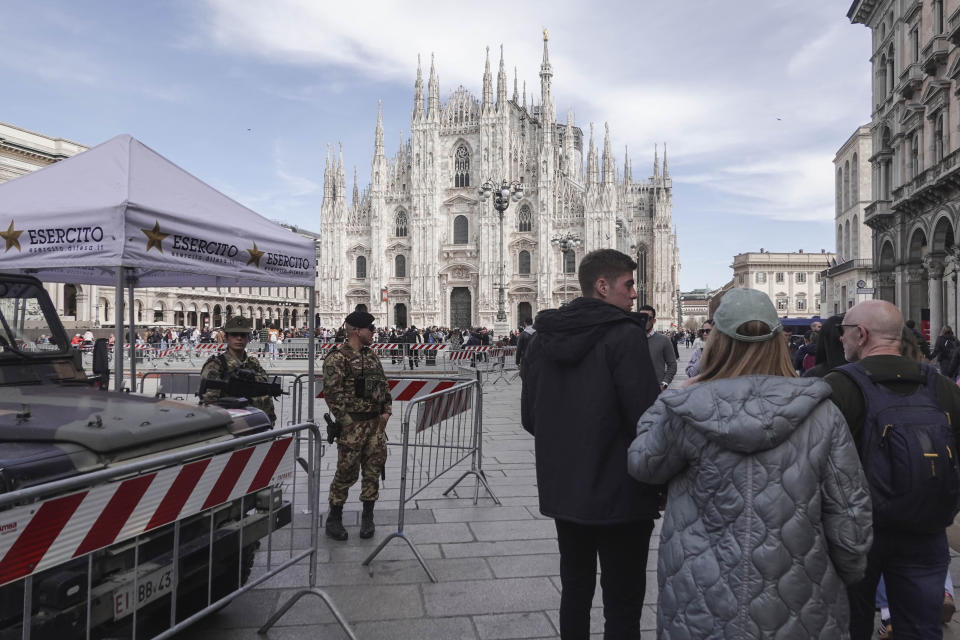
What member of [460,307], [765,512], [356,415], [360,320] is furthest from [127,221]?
[460,307]

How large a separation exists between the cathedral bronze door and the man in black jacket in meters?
48.8

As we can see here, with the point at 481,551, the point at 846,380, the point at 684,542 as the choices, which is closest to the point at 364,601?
the point at 481,551

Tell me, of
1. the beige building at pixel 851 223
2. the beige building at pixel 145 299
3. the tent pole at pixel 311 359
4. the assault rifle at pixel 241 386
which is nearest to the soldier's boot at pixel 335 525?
the tent pole at pixel 311 359

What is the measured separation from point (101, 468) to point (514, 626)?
2145 mm

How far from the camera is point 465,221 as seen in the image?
169 ft

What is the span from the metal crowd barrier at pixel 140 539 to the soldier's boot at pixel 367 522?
1.43 meters

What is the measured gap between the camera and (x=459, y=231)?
51.6m

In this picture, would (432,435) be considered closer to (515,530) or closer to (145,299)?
(515,530)

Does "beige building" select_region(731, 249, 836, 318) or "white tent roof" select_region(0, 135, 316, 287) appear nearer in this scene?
"white tent roof" select_region(0, 135, 316, 287)

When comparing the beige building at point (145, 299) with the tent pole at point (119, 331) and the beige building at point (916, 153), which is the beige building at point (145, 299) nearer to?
the tent pole at point (119, 331)

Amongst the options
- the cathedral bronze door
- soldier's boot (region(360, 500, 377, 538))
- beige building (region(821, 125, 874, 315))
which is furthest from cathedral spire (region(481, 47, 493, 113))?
soldier's boot (region(360, 500, 377, 538))

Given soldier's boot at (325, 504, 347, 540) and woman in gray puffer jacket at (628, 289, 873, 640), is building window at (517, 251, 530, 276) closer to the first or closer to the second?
soldier's boot at (325, 504, 347, 540)

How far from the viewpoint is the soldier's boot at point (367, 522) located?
5012 mm

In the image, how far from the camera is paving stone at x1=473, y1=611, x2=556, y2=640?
3.45m
